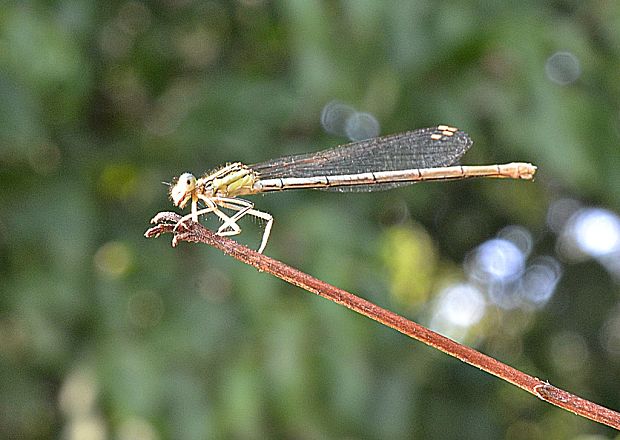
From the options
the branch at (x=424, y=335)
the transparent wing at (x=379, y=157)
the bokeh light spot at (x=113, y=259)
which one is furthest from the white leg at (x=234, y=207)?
the bokeh light spot at (x=113, y=259)

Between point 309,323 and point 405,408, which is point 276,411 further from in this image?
point 405,408

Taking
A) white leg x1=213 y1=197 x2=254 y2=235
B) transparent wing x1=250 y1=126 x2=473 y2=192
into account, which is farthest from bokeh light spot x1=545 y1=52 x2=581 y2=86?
white leg x1=213 y1=197 x2=254 y2=235

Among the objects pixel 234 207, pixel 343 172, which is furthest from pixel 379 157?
pixel 234 207

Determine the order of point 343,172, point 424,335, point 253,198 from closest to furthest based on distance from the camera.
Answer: point 424,335, point 343,172, point 253,198

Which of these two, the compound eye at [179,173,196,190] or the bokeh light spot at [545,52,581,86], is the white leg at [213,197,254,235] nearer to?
the compound eye at [179,173,196,190]

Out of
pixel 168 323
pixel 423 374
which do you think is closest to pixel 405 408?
pixel 423 374

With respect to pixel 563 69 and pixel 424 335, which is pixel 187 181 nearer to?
pixel 424 335

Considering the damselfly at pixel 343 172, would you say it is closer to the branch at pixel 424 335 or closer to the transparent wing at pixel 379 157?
the transparent wing at pixel 379 157
